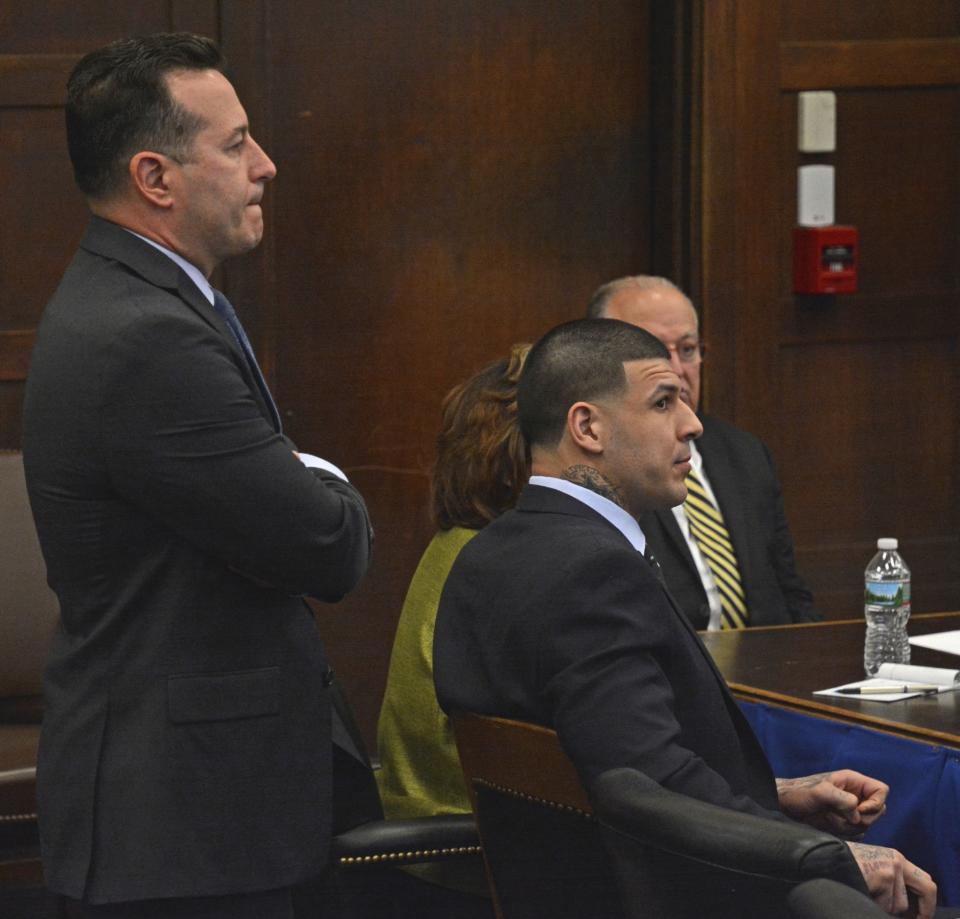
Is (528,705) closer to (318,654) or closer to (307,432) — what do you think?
(318,654)

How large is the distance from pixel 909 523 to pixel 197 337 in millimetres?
3354

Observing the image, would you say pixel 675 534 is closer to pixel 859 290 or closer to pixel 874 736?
pixel 874 736

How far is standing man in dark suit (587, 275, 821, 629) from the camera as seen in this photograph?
3.71 metres

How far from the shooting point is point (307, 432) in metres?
4.41

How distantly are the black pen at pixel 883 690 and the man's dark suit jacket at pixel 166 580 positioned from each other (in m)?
1.09

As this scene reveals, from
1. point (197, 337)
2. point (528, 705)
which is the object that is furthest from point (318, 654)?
point (197, 337)

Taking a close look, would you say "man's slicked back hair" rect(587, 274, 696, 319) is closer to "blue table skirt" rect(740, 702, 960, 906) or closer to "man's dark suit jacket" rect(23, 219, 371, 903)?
"blue table skirt" rect(740, 702, 960, 906)

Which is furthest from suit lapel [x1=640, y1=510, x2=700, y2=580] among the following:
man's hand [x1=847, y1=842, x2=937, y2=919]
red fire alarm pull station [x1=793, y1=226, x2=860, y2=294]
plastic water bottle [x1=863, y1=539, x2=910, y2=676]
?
man's hand [x1=847, y1=842, x2=937, y2=919]

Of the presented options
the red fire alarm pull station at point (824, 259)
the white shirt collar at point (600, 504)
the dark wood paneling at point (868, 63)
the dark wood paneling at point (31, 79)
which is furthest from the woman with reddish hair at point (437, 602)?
the dark wood paneling at point (868, 63)

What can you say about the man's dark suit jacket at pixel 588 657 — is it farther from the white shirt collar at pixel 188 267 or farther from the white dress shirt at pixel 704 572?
the white dress shirt at pixel 704 572

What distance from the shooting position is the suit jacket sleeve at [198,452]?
1.94m

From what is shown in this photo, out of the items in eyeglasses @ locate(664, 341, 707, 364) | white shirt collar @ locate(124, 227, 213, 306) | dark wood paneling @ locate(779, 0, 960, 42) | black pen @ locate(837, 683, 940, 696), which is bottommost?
black pen @ locate(837, 683, 940, 696)

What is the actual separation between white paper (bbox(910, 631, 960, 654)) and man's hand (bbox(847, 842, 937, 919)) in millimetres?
950

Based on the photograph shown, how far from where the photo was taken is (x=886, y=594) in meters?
3.12
